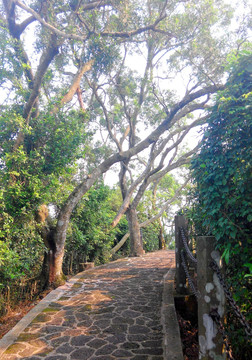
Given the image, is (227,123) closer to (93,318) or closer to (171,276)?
(93,318)

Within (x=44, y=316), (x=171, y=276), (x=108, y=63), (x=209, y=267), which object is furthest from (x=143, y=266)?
(x=209, y=267)

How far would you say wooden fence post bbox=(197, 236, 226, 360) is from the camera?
2.62m

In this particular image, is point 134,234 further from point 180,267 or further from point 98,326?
point 98,326

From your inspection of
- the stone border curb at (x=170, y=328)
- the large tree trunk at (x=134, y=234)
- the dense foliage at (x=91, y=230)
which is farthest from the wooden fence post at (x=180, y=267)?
the large tree trunk at (x=134, y=234)

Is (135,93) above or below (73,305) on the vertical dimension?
above

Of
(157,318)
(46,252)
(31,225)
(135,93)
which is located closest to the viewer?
(157,318)

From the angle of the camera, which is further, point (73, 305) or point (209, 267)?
point (73, 305)

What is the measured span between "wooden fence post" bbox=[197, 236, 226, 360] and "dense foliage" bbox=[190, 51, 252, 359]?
0.41 feet

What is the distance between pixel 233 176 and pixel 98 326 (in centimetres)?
394

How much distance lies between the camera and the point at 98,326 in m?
5.10

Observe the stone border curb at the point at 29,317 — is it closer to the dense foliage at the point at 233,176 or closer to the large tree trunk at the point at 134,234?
the dense foliage at the point at 233,176

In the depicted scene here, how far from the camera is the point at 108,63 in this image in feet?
30.2

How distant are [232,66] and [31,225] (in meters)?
6.82

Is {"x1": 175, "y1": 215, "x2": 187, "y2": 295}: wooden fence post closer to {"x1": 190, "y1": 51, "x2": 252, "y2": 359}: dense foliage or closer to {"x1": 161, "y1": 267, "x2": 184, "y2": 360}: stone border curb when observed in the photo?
{"x1": 161, "y1": 267, "x2": 184, "y2": 360}: stone border curb
